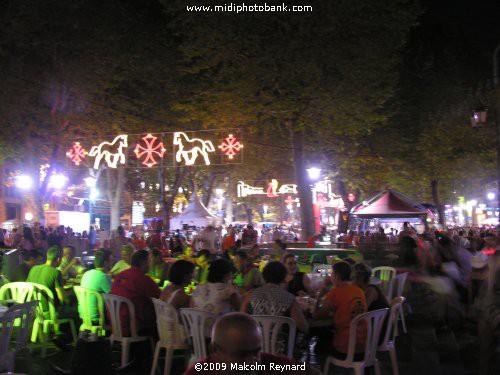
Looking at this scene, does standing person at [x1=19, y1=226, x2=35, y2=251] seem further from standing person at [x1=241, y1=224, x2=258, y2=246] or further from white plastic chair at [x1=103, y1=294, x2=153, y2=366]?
white plastic chair at [x1=103, y1=294, x2=153, y2=366]

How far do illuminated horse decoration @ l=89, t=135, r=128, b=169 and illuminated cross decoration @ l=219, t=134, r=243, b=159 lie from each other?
2713mm

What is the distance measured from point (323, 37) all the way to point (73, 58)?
1018cm

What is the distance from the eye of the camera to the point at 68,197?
165 feet

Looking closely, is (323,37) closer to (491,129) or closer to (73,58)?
(73,58)

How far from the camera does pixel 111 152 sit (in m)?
15.5

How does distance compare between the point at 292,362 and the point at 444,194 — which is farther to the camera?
the point at 444,194

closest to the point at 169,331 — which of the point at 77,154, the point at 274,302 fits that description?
the point at 274,302

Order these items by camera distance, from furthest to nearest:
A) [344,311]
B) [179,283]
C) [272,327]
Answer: [179,283] → [344,311] → [272,327]

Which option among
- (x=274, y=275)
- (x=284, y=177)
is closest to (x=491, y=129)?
(x=284, y=177)

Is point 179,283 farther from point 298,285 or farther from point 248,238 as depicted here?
point 248,238

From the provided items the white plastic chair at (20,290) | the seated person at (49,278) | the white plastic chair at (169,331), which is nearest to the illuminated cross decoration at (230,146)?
the seated person at (49,278)

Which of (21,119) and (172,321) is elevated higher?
(21,119)

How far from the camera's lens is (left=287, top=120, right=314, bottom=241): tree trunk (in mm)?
18328

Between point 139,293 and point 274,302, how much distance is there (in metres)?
1.89
